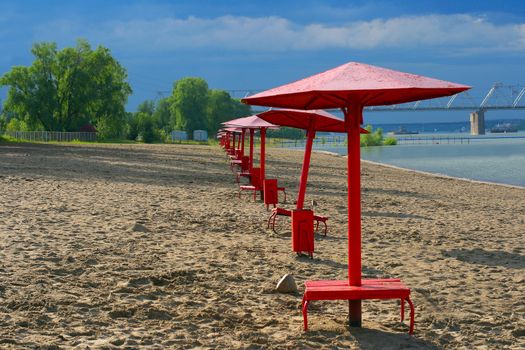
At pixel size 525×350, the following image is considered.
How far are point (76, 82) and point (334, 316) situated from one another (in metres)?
72.6

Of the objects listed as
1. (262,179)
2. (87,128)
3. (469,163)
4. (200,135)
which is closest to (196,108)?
(200,135)

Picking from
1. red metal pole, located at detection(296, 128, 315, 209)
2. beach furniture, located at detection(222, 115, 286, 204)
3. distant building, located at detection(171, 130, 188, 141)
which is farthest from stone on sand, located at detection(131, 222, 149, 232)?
distant building, located at detection(171, 130, 188, 141)

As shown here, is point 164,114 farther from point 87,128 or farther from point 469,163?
point 469,163

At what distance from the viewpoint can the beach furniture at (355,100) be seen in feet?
16.8

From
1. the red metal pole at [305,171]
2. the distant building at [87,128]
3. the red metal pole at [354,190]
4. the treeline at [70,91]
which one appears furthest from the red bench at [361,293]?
the distant building at [87,128]

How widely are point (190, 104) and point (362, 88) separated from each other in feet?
378

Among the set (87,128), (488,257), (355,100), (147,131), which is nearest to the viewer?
(355,100)

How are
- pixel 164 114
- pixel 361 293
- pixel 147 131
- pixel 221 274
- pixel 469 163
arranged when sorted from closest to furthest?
pixel 361 293 → pixel 221 274 → pixel 469 163 → pixel 147 131 → pixel 164 114

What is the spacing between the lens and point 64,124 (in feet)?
249

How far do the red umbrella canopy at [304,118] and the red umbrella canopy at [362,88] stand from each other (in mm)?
3862

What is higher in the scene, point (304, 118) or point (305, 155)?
point (304, 118)

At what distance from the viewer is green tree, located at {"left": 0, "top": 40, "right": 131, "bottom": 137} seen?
7456cm

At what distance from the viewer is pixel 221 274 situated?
7375 millimetres

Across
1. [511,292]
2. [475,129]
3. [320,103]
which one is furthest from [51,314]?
[475,129]
